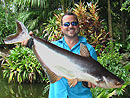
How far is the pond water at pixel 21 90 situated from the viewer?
5.45 meters

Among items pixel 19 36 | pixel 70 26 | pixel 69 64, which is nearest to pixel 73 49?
pixel 70 26

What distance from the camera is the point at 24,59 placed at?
689 cm

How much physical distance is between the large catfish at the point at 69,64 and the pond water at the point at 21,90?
3.94m

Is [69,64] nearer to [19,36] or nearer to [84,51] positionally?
[84,51]

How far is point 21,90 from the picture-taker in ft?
19.3

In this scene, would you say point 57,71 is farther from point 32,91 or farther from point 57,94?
point 32,91

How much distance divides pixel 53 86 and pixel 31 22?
7.21 metres

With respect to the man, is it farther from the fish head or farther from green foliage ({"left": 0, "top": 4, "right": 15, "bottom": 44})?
green foliage ({"left": 0, "top": 4, "right": 15, "bottom": 44})

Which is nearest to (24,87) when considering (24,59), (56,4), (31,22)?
(24,59)

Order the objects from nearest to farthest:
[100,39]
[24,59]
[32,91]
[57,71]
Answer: [57,71] → [100,39] → [32,91] → [24,59]

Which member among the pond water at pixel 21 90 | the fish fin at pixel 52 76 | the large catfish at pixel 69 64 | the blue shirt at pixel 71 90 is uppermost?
the large catfish at pixel 69 64

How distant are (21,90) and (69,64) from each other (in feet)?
15.8

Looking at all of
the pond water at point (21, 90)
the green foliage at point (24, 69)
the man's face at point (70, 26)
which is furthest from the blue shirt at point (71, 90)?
the green foliage at point (24, 69)

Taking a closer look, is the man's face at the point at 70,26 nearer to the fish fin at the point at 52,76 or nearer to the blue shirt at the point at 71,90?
the blue shirt at the point at 71,90
